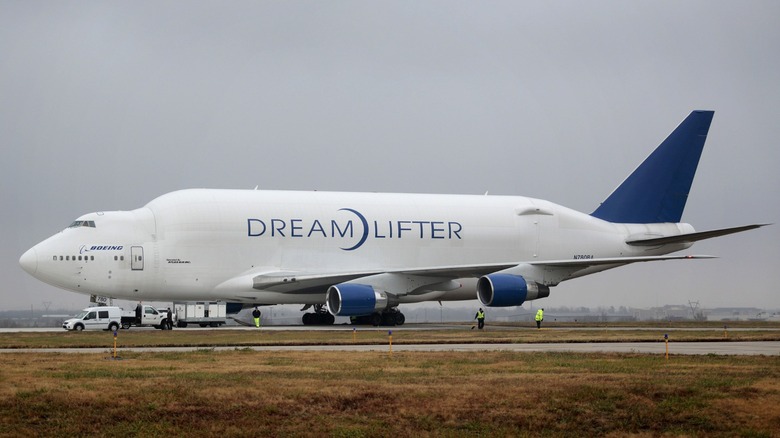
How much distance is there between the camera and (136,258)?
4534 centimetres

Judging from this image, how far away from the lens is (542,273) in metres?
48.2

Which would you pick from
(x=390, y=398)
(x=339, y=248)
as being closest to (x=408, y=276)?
(x=339, y=248)

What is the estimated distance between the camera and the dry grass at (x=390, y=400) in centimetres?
1758

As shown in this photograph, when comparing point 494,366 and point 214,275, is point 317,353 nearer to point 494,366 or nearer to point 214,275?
point 494,366

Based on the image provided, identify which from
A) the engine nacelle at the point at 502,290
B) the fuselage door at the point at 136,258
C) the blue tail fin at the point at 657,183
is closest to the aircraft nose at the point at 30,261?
the fuselage door at the point at 136,258

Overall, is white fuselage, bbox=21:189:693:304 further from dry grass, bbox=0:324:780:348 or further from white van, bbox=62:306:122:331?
dry grass, bbox=0:324:780:348

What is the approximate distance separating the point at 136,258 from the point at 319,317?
10.9 metres

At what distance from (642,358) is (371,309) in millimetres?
20751

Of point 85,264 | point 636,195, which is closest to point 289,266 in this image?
point 85,264

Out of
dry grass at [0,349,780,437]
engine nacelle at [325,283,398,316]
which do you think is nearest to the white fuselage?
engine nacelle at [325,283,398,316]

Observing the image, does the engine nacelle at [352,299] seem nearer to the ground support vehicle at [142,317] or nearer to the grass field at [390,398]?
the ground support vehicle at [142,317]

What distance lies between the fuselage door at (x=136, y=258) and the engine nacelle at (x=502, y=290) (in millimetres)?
14761

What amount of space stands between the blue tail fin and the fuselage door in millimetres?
24450

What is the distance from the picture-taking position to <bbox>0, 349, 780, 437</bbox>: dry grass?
17.6 m
